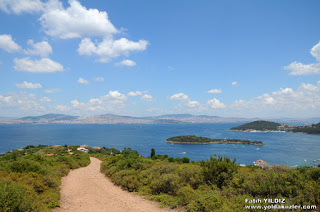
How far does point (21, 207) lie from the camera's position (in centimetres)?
631

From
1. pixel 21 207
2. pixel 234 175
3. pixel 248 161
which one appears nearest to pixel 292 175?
pixel 234 175

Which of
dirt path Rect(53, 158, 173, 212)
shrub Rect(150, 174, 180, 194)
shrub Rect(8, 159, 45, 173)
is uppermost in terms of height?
shrub Rect(8, 159, 45, 173)

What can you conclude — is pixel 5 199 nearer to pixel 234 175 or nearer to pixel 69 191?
pixel 69 191

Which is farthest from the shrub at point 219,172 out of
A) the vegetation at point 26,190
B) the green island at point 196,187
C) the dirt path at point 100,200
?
the vegetation at point 26,190

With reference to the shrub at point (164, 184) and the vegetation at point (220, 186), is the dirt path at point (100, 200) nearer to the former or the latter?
the vegetation at point (220, 186)

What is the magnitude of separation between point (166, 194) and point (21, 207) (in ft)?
22.0

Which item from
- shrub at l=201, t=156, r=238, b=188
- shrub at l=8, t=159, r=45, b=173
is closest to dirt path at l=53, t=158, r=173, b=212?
shrub at l=8, t=159, r=45, b=173

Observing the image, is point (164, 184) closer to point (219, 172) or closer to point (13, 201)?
point (219, 172)

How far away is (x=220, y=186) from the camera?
10.2m

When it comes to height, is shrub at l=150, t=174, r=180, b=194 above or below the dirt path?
above

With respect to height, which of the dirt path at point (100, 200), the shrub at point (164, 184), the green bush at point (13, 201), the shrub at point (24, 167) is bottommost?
the dirt path at point (100, 200)

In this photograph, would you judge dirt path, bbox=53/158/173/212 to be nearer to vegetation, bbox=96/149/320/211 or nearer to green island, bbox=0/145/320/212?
green island, bbox=0/145/320/212

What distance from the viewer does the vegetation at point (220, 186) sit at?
7.31 meters

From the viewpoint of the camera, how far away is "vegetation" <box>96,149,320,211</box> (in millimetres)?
7305
